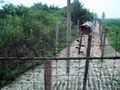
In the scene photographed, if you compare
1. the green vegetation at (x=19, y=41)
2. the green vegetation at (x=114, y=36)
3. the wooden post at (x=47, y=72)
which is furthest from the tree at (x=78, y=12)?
the wooden post at (x=47, y=72)

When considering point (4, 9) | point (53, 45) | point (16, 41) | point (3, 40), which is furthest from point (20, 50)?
point (53, 45)

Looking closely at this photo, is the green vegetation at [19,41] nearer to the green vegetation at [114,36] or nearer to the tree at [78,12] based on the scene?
the green vegetation at [114,36]

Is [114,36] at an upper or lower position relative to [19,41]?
lower

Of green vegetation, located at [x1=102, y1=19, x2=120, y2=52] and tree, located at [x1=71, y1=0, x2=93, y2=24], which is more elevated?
tree, located at [x1=71, y1=0, x2=93, y2=24]

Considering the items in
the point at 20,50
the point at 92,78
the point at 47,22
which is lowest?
the point at 92,78

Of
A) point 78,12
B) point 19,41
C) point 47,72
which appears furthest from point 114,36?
point 47,72

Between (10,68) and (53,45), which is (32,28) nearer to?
(53,45)

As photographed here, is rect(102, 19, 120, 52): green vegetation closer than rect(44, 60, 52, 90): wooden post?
No

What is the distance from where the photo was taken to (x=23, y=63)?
8.93 m

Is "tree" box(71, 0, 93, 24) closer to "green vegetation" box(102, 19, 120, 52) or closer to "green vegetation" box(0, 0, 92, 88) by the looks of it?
"green vegetation" box(102, 19, 120, 52)

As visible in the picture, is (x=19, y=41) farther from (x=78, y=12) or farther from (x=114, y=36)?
(x=78, y=12)

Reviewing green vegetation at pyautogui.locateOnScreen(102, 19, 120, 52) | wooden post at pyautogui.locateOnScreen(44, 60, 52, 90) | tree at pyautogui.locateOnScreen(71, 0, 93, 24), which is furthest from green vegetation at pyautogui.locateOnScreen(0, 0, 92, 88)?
tree at pyautogui.locateOnScreen(71, 0, 93, 24)

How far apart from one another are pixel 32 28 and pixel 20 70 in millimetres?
3778

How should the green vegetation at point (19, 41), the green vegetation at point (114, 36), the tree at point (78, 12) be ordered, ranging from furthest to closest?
the tree at point (78, 12)
the green vegetation at point (114, 36)
the green vegetation at point (19, 41)
